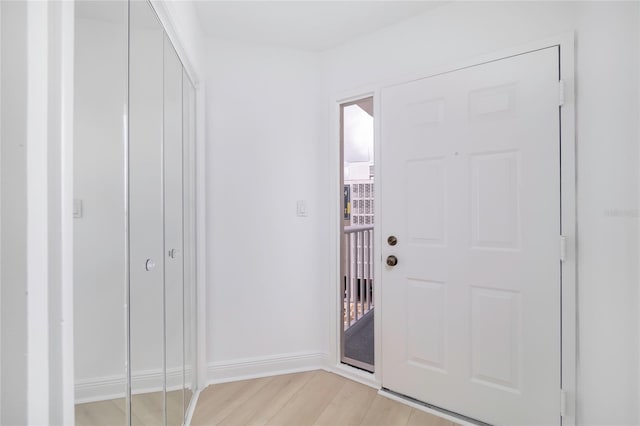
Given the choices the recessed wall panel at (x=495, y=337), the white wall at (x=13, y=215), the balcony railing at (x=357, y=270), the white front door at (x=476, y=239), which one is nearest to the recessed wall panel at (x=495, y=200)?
the white front door at (x=476, y=239)

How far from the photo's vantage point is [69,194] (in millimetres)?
552

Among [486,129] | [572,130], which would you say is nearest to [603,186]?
[572,130]

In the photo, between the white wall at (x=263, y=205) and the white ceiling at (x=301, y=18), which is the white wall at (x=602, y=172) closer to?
the white ceiling at (x=301, y=18)

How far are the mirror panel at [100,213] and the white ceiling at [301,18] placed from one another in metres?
0.98

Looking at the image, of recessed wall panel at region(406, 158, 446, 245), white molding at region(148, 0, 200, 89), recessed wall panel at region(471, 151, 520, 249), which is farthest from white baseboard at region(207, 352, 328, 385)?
white molding at region(148, 0, 200, 89)

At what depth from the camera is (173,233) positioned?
1.39 m

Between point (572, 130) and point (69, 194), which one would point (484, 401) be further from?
point (69, 194)

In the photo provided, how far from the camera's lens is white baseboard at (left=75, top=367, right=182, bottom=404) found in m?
0.68

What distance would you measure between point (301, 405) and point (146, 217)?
138 centimetres

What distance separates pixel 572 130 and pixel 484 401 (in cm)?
139

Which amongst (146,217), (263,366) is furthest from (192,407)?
(146,217)

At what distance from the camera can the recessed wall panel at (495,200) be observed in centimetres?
146

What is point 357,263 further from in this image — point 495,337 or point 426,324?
point 495,337

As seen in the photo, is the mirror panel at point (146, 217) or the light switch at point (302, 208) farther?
the light switch at point (302, 208)
